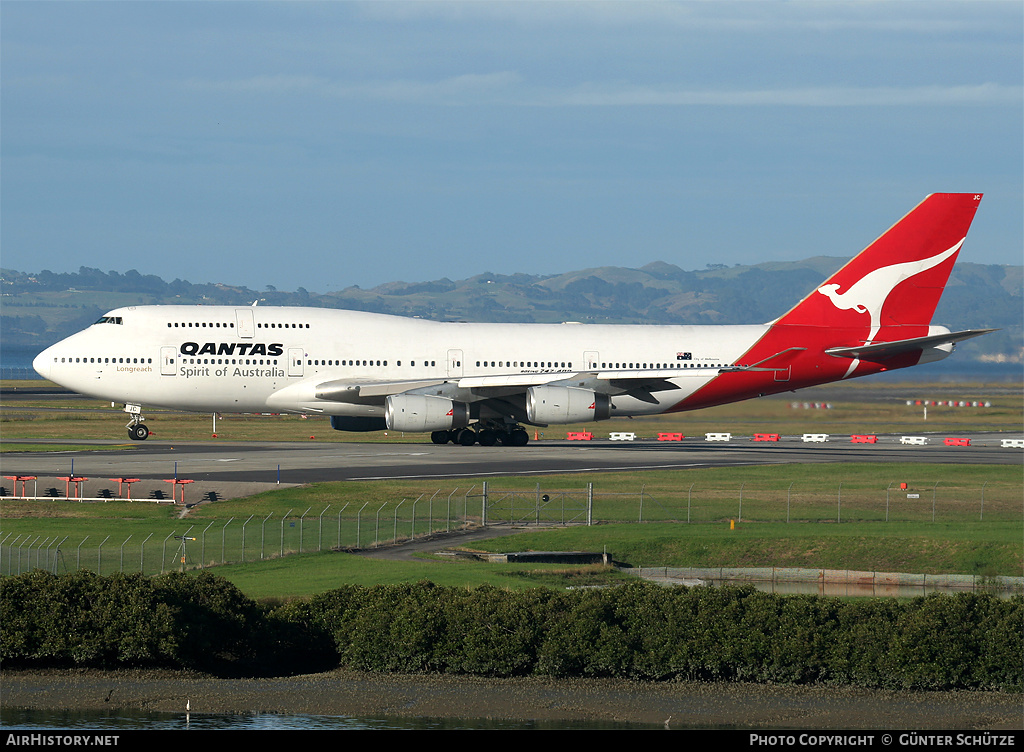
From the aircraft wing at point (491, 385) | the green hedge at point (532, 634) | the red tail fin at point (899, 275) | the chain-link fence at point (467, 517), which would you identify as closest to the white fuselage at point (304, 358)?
the aircraft wing at point (491, 385)

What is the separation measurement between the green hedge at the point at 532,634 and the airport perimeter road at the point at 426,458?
21855 mm

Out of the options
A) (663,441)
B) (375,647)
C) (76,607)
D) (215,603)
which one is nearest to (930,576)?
(375,647)

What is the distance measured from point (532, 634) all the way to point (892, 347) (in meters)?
42.8

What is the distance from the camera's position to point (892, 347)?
196ft

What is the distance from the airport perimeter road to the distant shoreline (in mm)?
23557

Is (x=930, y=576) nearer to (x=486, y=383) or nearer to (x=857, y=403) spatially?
(x=486, y=383)

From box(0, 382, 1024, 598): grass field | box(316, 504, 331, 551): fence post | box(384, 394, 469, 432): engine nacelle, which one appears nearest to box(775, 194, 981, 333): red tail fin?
box(0, 382, 1024, 598): grass field

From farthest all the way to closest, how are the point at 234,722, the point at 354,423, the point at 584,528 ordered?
the point at 354,423
the point at 584,528
the point at 234,722

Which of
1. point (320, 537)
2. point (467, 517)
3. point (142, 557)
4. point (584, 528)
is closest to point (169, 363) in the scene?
point (467, 517)

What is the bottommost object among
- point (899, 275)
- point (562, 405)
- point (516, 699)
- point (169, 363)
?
point (516, 699)

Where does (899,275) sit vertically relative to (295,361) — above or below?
above

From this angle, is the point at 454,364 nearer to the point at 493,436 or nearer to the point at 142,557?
the point at 493,436

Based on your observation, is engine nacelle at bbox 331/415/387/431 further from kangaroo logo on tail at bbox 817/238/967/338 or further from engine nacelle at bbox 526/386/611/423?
kangaroo logo on tail at bbox 817/238/967/338

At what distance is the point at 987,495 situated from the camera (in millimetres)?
44125
